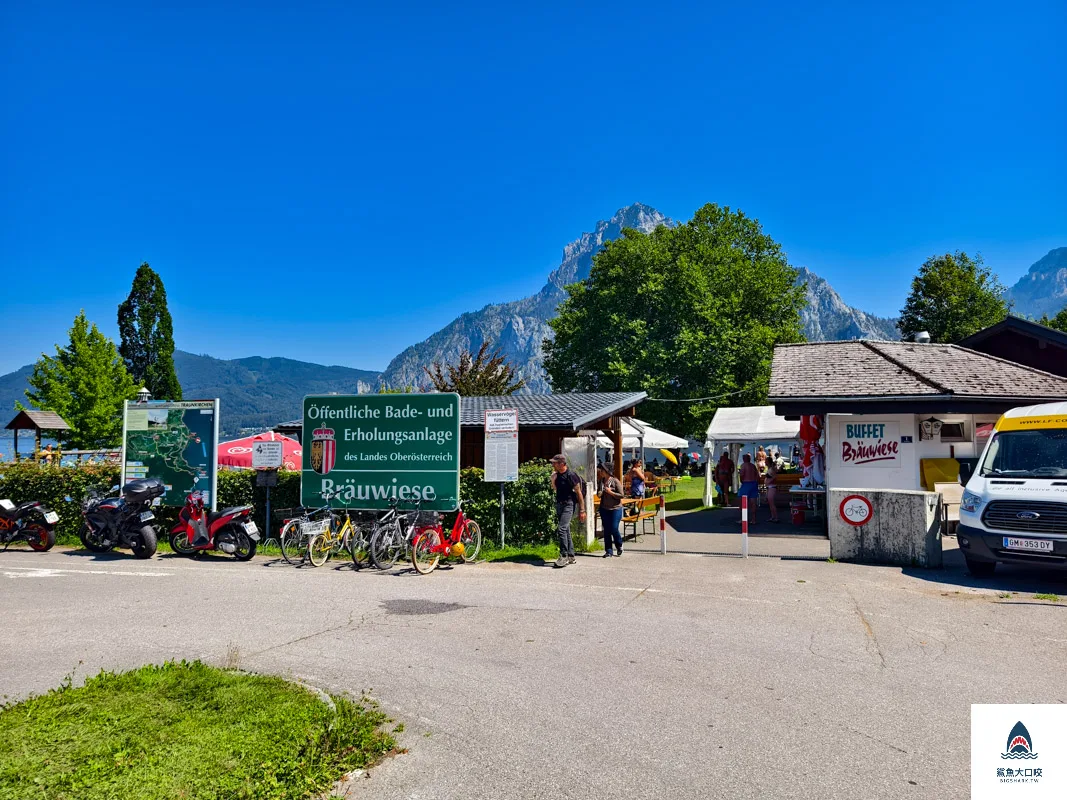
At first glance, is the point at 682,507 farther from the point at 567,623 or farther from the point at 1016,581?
the point at 567,623

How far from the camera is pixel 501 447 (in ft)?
43.0

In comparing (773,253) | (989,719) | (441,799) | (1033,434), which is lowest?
(441,799)

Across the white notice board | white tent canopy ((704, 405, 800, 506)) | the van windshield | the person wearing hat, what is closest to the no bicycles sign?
the van windshield

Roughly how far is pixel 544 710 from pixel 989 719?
2693mm

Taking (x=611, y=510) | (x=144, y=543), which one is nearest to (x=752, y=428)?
(x=611, y=510)

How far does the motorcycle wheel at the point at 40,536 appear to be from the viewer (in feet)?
47.7

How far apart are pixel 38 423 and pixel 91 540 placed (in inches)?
866

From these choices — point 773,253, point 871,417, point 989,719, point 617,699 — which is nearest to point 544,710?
point 617,699

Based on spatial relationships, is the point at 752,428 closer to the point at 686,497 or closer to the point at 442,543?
the point at 686,497

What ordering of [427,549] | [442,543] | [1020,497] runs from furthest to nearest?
[442,543] < [427,549] < [1020,497]

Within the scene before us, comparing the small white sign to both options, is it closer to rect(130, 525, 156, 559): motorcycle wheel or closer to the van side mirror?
rect(130, 525, 156, 559): motorcycle wheel

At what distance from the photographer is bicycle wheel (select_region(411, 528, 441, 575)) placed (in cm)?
1189

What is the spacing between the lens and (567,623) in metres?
8.15

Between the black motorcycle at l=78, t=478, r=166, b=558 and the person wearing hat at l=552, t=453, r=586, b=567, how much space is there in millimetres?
7069
